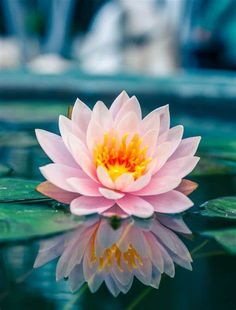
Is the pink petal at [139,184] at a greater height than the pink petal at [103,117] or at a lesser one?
lesser

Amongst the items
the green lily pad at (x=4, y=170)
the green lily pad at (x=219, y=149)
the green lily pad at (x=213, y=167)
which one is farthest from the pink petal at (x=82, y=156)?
the green lily pad at (x=219, y=149)

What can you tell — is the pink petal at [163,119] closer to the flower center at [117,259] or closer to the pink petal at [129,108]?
the pink petal at [129,108]

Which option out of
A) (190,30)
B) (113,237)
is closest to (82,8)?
(190,30)

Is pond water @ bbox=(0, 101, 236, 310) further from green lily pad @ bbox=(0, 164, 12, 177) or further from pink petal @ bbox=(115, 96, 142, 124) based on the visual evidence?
green lily pad @ bbox=(0, 164, 12, 177)

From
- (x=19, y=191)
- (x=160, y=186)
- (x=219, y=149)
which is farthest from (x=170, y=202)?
(x=219, y=149)

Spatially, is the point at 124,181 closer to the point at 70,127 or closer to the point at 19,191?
the point at 70,127

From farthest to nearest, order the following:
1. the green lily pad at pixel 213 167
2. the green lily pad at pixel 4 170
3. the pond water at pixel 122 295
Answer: the green lily pad at pixel 213 167, the green lily pad at pixel 4 170, the pond water at pixel 122 295

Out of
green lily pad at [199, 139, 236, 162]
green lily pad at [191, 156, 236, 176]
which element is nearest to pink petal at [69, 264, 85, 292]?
green lily pad at [191, 156, 236, 176]

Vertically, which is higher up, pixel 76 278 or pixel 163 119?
pixel 163 119

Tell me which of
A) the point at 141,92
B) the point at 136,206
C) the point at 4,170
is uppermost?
the point at 136,206
